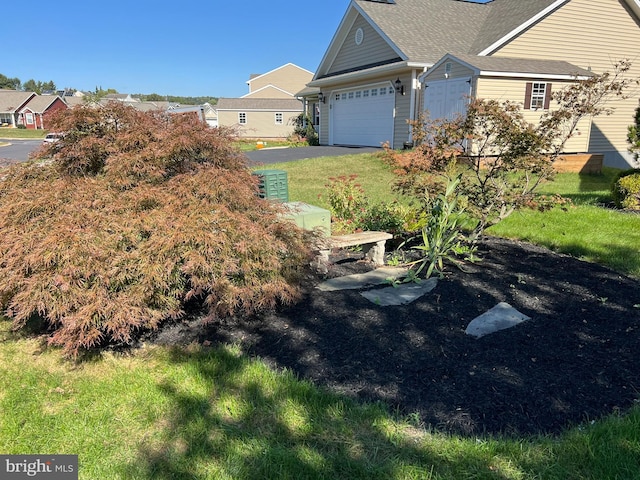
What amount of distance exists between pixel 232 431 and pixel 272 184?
11.2 ft

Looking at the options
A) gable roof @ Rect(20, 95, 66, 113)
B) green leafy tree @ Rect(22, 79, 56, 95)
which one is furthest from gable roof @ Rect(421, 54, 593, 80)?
green leafy tree @ Rect(22, 79, 56, 95)

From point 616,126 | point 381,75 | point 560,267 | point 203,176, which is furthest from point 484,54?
point 203,176

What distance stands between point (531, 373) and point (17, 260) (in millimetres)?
3467

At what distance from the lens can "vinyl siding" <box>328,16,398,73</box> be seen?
17219mm

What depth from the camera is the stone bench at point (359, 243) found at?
4578 millimetres

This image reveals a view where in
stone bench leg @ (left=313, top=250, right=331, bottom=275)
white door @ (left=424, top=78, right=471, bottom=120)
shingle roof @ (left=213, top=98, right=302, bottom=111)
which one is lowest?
stone bench leg @ (left=313, top=250, right=331, bottom=275)

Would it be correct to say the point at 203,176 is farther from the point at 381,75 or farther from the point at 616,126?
the point at 616,126

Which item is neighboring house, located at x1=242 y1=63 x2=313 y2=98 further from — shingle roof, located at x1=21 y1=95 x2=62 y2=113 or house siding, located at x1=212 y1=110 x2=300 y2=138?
shingle roof, located at x1=21 y1=95 x2=62 y2=113

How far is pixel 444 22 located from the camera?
18.0 m

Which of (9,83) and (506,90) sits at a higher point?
(9,83)

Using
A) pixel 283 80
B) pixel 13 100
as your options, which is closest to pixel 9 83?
pixel 13 100

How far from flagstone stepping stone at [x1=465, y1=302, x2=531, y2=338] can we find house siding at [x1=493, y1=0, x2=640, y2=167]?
13.5m

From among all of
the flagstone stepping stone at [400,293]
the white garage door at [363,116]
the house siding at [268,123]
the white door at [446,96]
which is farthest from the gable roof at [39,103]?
the flagstone stepping stone at [400,293]

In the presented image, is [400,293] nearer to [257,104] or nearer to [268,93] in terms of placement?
[257,104]
